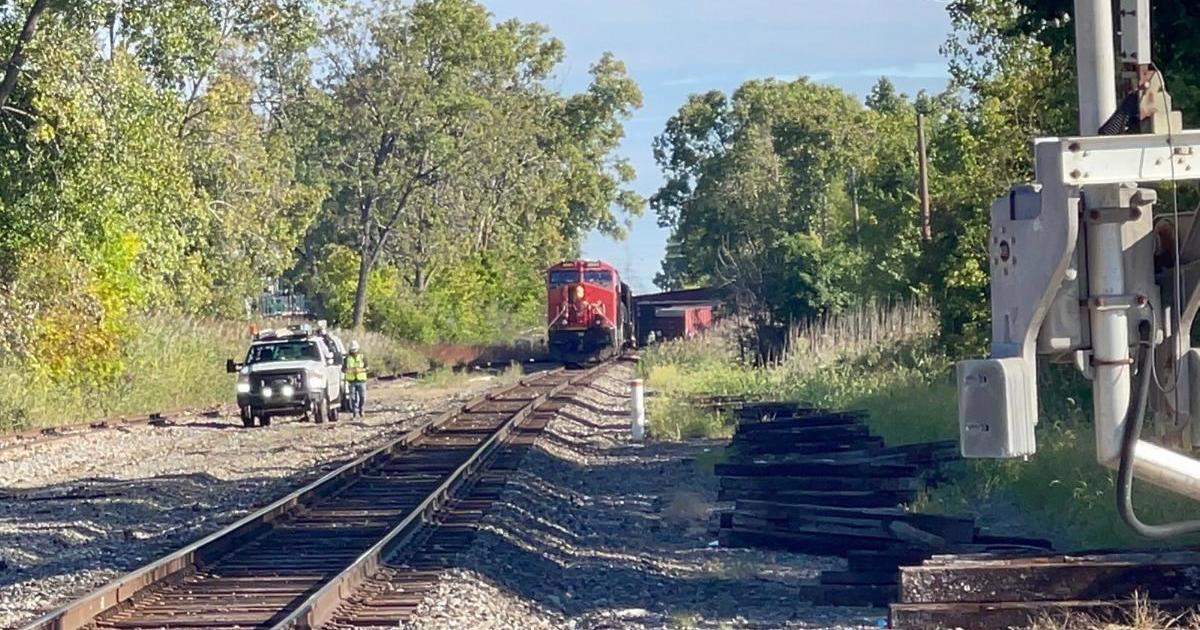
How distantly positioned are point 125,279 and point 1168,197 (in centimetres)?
3099

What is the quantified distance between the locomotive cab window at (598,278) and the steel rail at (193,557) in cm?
3645

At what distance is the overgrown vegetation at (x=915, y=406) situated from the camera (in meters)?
13.3

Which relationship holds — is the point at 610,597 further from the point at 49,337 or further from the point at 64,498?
the point at 49,337

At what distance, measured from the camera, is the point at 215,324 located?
5316 cm

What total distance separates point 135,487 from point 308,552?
7133mm

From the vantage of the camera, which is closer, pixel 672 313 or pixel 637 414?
pixel 637 414

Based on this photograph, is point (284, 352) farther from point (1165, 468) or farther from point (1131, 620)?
point (1165, 468)

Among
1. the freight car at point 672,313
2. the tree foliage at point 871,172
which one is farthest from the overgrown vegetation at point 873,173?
the freight car at point 672,313

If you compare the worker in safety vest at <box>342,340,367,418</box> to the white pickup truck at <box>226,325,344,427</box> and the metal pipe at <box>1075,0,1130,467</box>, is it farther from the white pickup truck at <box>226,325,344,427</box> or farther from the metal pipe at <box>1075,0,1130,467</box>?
the metal pipe at <box>1075,0,1130,467</box>

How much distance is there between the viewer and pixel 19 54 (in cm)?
2744

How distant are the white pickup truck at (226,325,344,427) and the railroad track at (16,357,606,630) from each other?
7992mm

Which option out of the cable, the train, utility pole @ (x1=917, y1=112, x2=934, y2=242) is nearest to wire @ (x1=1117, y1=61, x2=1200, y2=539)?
the cable

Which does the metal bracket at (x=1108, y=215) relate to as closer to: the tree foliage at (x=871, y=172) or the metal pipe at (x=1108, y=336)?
the metal pipe at (x=1108, y=336)

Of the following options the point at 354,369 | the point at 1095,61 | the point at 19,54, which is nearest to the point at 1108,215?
the point at 1095,61
